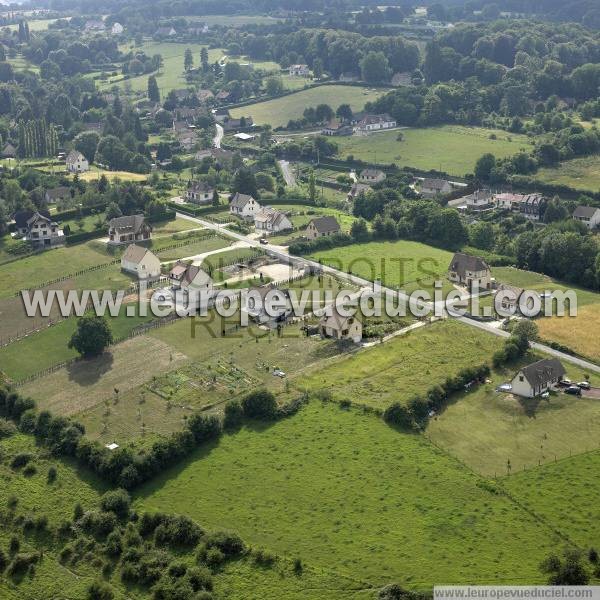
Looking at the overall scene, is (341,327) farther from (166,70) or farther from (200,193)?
(166,70)

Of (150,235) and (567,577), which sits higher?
(567,577)

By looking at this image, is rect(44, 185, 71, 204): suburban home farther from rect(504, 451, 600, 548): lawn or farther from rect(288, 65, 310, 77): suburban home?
rect(288, 65, 310, 77): suburban home

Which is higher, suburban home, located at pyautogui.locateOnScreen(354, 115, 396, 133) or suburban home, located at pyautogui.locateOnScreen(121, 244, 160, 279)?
suburban home, located at pyautogui.locateOnScreen(121, 244, 160, 279)

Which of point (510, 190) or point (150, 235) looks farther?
point (510, 190)

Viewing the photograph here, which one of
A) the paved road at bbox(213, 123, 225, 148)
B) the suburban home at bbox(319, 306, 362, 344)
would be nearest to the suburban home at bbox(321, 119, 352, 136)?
the paved road at bbox(213, 123, 225, 148)

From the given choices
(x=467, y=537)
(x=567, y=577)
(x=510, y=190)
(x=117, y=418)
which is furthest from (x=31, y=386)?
(x=510, y=190)

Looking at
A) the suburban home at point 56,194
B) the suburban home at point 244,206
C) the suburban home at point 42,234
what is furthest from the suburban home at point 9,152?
the suburban home at point 244,206

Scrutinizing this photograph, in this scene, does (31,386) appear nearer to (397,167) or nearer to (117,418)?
(117,418)
